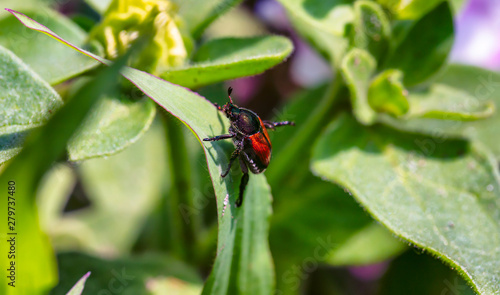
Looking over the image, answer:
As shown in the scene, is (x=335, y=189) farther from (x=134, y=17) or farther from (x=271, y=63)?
(x=134, y=17)

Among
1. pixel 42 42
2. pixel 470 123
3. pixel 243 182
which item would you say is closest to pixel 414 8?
pixel 470 123

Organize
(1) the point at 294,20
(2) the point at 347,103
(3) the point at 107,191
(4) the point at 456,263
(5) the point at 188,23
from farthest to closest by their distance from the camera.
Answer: (3) the point at 107,191, (1) the point at 294,20, (2) the point at 347,103, (5) the point at 188,23, (4) the point at 456,263

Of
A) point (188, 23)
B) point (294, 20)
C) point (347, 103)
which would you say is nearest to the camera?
point (188, 23)

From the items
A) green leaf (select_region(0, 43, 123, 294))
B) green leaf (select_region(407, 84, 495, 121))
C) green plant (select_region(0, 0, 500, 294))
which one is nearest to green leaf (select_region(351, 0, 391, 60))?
green plant (select_region(0, 0, 500, 294))

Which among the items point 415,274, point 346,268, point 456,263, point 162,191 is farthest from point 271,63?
point 346,268

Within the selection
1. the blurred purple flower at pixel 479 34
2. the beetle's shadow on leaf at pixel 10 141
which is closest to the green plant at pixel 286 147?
the beetle's shadow on leaf at pixel 10 141

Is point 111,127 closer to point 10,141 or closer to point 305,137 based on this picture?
point 10,141

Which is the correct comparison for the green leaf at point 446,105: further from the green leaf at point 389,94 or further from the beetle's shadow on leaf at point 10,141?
the beetle's shadow on leaf at point 10,141

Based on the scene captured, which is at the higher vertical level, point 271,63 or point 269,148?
point 271,63
